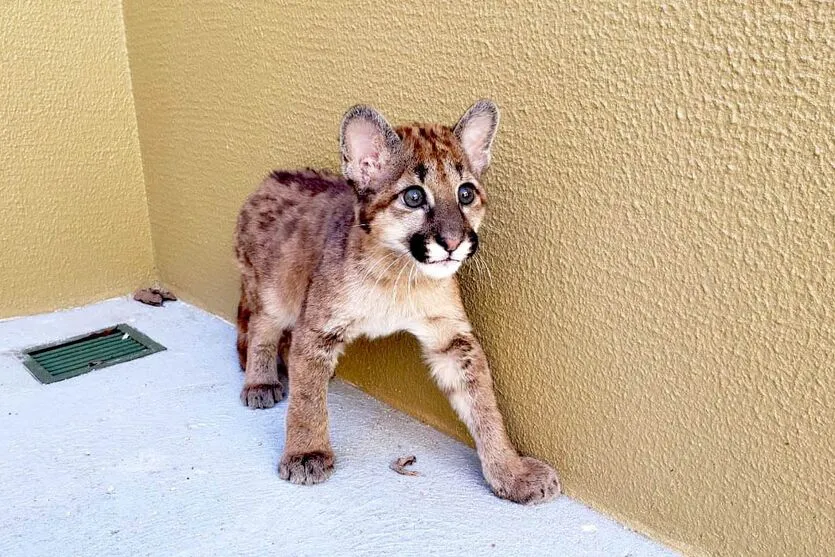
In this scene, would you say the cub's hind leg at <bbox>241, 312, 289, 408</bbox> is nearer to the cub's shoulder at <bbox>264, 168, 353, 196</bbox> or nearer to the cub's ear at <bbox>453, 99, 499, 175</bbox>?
the cub's shoulder at <bbox>264, 168, 353, 196</bbox>

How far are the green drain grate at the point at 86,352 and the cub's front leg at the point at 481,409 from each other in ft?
6.19

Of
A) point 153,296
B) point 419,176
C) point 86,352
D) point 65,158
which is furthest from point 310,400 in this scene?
point 65,158

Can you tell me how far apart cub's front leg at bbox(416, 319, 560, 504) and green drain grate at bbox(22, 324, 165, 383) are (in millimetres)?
1887

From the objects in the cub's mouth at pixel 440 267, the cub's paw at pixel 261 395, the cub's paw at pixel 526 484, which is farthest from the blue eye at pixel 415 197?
the cub's paw at pixel 261 395

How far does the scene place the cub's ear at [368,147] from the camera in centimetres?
220

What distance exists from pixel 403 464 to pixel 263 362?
3.08 feet

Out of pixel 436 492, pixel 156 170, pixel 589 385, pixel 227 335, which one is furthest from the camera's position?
pixel 156 170

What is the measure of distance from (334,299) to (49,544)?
122cm

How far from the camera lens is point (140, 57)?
4.09 m

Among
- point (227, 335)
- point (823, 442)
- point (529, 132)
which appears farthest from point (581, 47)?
point (227, 335)

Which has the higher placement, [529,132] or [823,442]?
[529,132]

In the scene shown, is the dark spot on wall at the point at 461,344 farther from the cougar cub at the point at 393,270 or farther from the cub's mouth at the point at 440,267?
the cub's mouth at the point at 440,267

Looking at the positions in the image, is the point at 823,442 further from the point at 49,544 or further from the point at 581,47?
the point at 49,544

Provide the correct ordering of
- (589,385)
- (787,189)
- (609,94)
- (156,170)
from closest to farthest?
(787,189) → (609,94) → (589,385) → (156,170)
